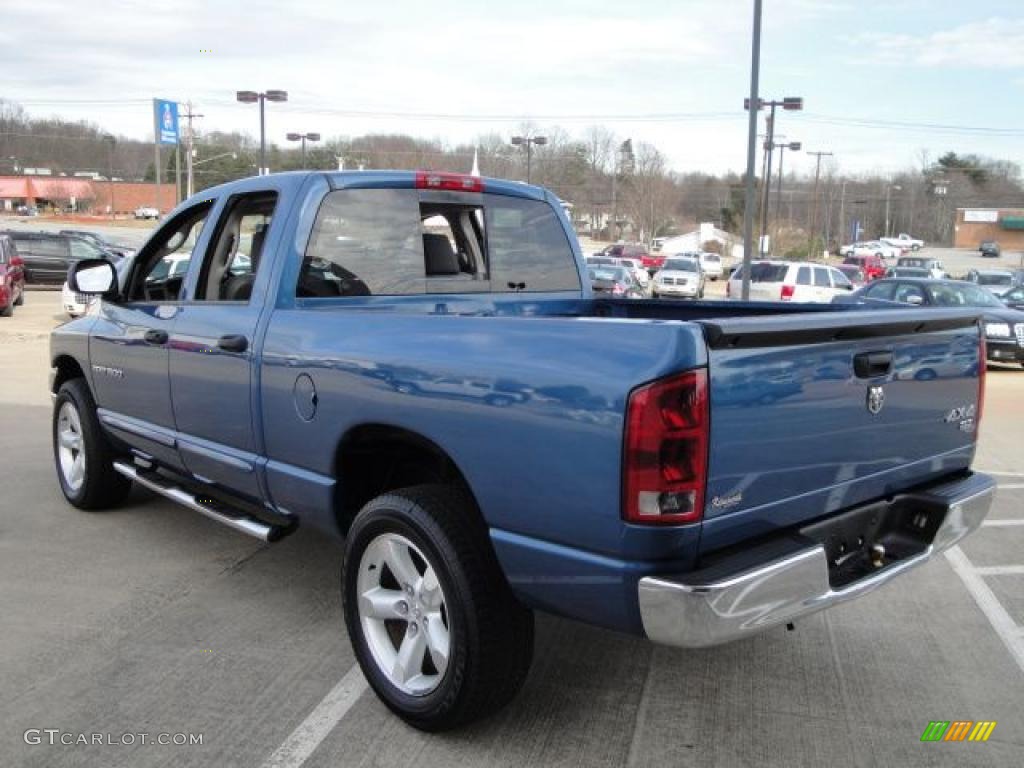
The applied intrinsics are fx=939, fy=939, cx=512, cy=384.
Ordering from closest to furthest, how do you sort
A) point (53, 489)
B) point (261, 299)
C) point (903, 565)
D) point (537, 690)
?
point (903, 565) → point (537, 690) → point (261, 299) → point (53, 489)

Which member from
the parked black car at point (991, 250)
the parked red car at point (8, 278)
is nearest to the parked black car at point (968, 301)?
the parked red car at point (8, 278)

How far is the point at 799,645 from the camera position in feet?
13.6

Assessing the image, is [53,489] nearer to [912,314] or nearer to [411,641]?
[411,641]

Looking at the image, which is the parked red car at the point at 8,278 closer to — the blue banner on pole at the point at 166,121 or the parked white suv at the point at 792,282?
the parked white suv at the point at 792,282

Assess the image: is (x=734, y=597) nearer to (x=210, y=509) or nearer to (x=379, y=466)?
(x=379, y=466)

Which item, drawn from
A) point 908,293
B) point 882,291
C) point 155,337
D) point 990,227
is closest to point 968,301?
point 908,293

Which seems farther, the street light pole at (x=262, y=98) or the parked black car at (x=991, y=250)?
the parked black car at (x=991, y=250)

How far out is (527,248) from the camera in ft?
16.5

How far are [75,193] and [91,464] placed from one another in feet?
356

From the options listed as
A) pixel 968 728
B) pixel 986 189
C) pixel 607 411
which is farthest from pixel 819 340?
pixel 986 189

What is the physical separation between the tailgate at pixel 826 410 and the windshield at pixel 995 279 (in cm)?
3458

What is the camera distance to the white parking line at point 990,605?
4.18m

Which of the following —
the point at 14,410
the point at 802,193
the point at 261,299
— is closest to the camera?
the point at 261,299

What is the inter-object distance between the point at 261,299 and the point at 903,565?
2.77 metres
